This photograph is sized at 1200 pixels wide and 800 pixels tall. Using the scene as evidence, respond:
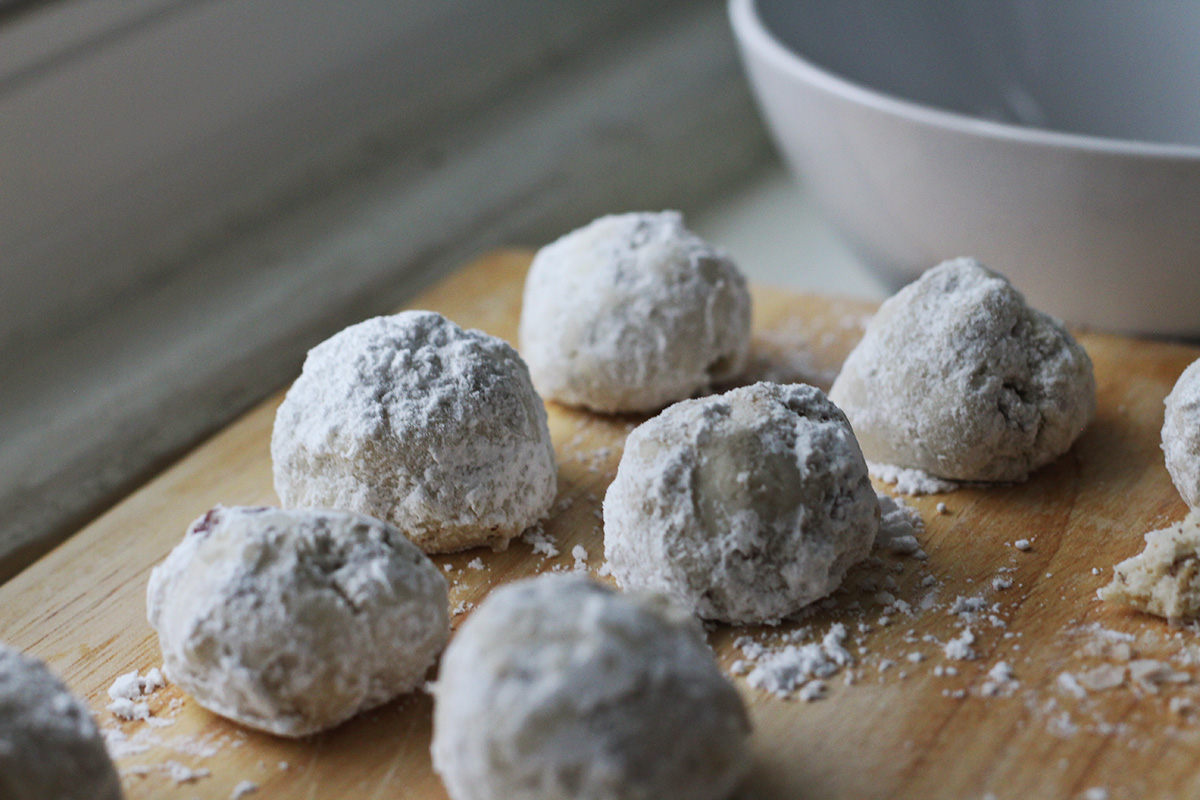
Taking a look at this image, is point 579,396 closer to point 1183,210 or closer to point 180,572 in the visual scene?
point 180,572

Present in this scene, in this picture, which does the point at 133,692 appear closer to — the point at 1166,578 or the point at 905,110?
the point at 1166,578

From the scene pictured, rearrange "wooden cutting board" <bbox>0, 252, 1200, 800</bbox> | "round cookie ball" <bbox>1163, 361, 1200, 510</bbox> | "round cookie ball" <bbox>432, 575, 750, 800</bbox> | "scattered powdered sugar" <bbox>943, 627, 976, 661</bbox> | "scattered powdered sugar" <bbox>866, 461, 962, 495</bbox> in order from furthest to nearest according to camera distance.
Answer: "scattered powdered sugar" <bbox>866, 461, 962, 495</bbox>, "round cookie ball" <bbox>1163, 361, 1200, 510</bbox>, "scattered powdered sugar" <bbox>943, 627, 976, 661</bbox>, "wooden cutting board" <bbox>0, 252, 1200, 800</bbox>, "round cookie ball" <bbox>432, 575, 750, 800</bbox>

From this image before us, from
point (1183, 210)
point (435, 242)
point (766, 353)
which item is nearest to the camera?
point (1183, 210)

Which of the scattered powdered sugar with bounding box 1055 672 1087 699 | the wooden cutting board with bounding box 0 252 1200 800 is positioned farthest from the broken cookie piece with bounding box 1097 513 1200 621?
the scattered powdered sugar with bounding box 1055 672 1087 699

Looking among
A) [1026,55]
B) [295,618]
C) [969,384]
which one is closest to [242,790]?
[295,618]

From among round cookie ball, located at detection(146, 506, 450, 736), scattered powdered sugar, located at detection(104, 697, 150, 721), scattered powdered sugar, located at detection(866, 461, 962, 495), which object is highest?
round cookie ball, located at detection(146, 506, 450, 736)

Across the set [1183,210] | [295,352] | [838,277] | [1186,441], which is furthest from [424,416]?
[838,277]

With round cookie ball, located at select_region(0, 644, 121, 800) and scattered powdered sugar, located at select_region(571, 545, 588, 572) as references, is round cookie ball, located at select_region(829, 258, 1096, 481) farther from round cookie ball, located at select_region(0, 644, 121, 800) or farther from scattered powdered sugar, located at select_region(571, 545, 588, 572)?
round cookie ball, located at select_region(0, 644, 121, 800)
